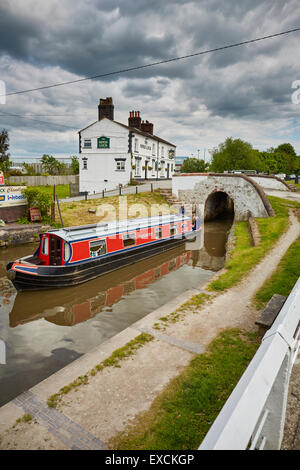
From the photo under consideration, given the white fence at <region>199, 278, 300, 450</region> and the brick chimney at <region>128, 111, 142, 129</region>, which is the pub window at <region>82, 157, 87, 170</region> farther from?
the white fence at <region>199, 278, 300, 450</region>

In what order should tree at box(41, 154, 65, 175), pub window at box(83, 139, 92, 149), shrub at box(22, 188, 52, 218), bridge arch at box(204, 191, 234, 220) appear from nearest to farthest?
shrub at box(22, 188, 52, 218), bridge arch at box(204, 191, 234, 220), pub window at box(83, 139, 92, 149), tree at box(41, 154, 65, 175)

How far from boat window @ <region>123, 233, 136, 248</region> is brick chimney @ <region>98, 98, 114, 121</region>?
20380 mm

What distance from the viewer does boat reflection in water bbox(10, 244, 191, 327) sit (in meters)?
8.31

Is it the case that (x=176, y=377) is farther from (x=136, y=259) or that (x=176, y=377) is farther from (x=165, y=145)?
(x=165, y=145)

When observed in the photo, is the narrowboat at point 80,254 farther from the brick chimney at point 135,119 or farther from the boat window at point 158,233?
the brick chimney at point 135,119

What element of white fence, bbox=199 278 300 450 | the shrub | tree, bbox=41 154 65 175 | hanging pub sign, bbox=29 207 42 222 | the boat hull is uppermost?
tree, bbox=41 154 65 175

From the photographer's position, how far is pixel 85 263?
10.5 meters

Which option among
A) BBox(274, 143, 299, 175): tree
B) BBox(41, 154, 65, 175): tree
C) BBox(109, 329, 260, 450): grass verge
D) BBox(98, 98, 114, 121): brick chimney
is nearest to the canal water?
BBox(109, 329, 260, 450): grass verge

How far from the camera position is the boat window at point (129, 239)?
40.0 feet

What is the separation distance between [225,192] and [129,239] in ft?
36.8

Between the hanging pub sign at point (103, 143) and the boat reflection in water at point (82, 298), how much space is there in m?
19.8

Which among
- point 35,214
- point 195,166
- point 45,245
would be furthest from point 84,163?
point 195,166

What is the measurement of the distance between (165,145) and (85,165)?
12.9 m
